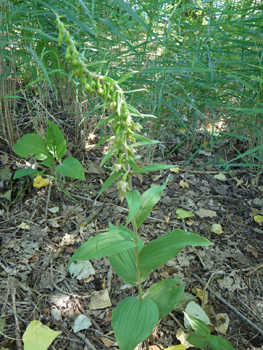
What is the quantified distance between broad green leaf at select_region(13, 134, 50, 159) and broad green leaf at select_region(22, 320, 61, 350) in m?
1.12

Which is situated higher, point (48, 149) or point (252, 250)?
point (48, 149)

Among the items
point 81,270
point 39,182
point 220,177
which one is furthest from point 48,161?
point 220,177

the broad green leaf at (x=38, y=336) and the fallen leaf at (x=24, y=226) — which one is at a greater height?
the fallen leaf at (x=24, y=226)

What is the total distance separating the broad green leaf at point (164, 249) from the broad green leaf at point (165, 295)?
0.18 metres

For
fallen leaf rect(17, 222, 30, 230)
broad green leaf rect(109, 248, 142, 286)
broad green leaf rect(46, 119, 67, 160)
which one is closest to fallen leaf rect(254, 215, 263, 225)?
broad green leaf rect(109, 248, 142, 286)

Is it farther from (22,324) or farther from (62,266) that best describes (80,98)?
(22,324)

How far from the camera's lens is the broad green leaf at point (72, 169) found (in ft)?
6.33

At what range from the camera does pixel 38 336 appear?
4.58 ft

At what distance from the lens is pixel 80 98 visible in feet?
8.02

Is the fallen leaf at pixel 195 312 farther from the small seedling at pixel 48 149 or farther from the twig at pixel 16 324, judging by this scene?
the small seedling at pixel 48 149

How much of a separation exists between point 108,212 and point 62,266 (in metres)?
0.55

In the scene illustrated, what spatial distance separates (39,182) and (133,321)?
134 centimetres

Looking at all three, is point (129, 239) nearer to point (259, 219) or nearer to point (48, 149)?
point (48, 149)

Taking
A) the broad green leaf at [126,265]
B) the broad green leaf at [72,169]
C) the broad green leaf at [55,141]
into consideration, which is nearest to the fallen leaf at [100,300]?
the broad green leaf at [126,265]
